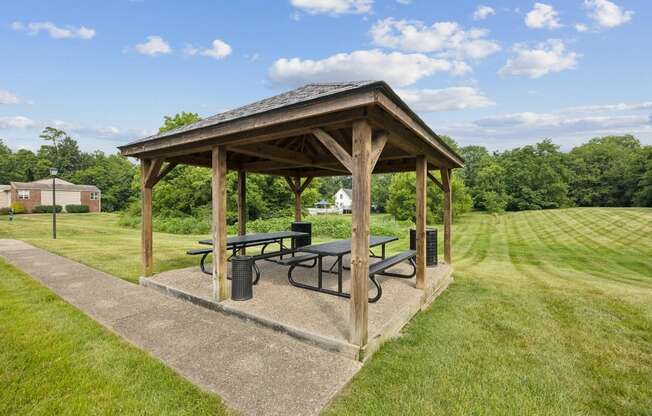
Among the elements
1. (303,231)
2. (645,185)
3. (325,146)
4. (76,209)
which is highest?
(645,185)

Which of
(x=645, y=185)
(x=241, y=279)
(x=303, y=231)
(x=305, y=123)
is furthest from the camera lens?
(x=645, y=185)

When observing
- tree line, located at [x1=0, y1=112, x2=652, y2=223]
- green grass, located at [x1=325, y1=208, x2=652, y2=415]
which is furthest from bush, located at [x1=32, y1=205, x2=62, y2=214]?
green grass, located at [x1=325, y1=208, x2=652, y2=415]

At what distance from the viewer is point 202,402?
2.23 metres

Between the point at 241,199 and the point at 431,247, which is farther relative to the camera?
the point at 241,199

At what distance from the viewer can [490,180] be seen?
37500mm

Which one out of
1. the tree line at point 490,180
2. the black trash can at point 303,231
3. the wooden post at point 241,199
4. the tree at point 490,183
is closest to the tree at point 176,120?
the tree line at point 490,180

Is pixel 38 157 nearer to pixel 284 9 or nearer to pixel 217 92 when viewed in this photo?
pixel 217 92

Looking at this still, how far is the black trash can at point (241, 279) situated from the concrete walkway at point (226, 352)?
0.40 metres

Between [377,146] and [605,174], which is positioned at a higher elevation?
[605,174]

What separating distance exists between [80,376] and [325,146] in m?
3.69

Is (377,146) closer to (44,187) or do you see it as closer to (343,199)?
(44,187)

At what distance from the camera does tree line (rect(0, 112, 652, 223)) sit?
2267cm

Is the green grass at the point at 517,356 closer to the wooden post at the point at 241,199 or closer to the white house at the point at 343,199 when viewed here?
the wooden post at the point at 241,199

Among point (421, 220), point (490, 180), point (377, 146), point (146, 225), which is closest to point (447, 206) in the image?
point (421, 220)
